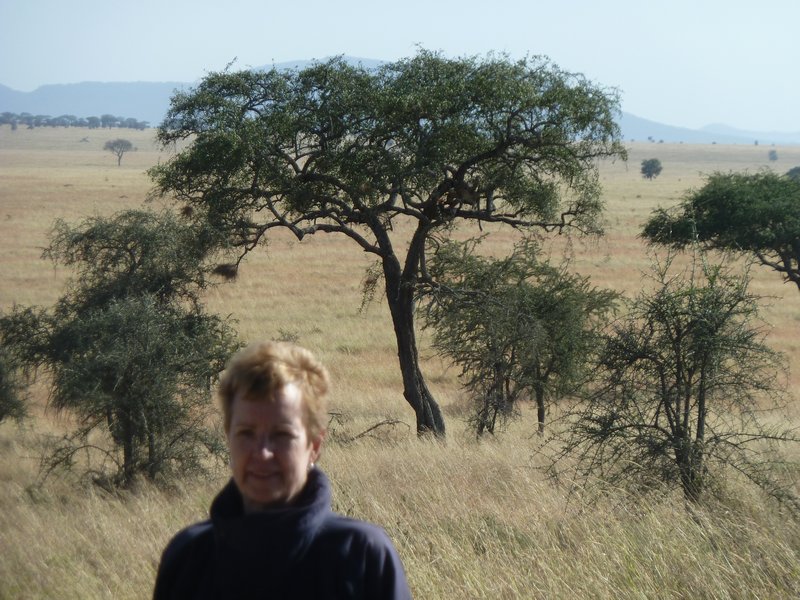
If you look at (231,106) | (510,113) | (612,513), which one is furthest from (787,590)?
(231,106)

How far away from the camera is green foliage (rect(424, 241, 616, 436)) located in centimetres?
1448

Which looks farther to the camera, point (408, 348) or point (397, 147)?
point (408, 348)

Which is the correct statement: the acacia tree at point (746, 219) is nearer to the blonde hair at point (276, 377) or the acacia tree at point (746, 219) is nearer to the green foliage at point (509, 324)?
the green foliage at point (509, 324)

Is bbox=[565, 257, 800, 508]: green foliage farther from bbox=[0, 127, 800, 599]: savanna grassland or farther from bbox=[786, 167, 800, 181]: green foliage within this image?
bbox=[786, 167, 800, 181]: green foliage

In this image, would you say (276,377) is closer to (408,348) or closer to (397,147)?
(397,147)

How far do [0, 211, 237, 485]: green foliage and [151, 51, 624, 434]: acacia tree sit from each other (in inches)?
48.0

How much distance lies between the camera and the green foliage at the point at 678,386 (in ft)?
23.7

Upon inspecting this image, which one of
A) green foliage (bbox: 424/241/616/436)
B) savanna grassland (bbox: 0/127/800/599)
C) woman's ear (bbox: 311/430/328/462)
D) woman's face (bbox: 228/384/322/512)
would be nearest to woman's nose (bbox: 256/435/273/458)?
woman's face (bbox: 228/384/322/512)

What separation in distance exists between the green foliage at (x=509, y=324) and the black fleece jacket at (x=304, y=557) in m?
11.7

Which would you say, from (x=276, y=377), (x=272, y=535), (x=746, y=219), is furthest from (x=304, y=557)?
(x=746, y=219)

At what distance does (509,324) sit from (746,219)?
1009 centimetres

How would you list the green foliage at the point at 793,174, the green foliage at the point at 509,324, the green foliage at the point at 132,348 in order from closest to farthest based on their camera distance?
the green foliage at the point at 132,348
the green foliage at the point at 509,324
the green foliage at the point at 793,174

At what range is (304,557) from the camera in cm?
228

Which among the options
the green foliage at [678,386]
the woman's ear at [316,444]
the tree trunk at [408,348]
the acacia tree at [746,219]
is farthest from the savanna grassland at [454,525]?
the acacia tree at [746,219]
